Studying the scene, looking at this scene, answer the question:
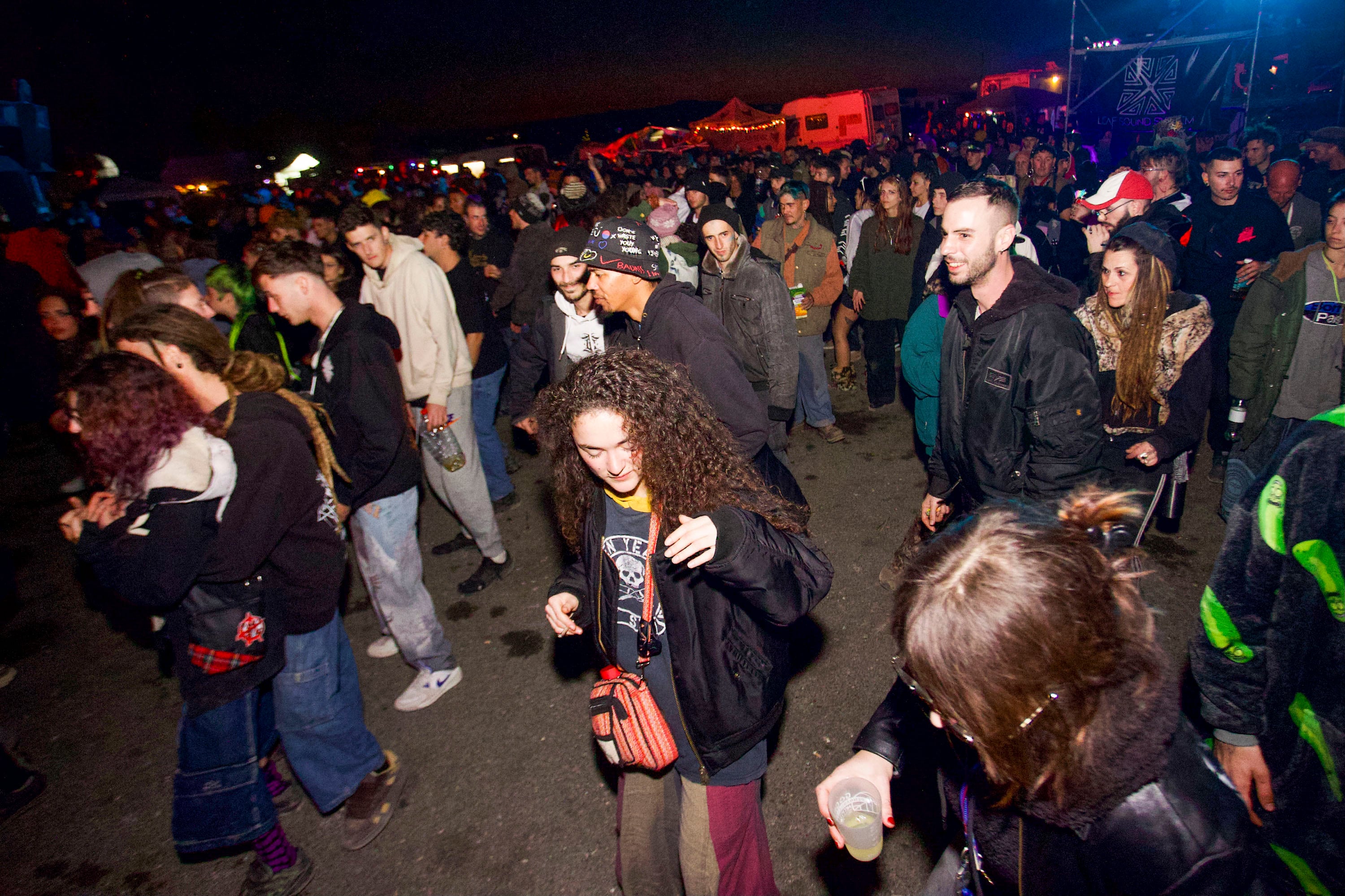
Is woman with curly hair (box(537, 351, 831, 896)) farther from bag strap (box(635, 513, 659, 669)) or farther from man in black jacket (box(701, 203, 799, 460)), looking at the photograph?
man in black jacket (box(701, 203, 799, 460))

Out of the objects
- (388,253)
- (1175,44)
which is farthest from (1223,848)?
(1175,44)

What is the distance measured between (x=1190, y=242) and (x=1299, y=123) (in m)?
8.88

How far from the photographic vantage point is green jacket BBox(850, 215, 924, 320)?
6.48 m

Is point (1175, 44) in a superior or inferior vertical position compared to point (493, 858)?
superior

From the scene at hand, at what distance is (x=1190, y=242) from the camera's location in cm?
539

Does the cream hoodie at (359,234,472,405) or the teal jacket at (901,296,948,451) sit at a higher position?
the cream hoodie at (359,234,472,405)

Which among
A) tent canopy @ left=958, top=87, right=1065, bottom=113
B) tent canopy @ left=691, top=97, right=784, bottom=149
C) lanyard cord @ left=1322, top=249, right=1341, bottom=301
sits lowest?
lanyard cord @ left=1322, top=249, right=1341, bottom=301

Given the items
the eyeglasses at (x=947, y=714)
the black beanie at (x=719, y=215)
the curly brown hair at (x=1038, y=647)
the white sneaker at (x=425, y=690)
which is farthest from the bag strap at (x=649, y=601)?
the black beanie at (x=719, y=215)

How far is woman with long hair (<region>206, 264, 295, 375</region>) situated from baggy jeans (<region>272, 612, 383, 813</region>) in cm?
245

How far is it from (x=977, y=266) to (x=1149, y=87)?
40.1 feet

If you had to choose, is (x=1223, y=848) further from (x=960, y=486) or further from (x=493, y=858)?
(x=493, y=858)

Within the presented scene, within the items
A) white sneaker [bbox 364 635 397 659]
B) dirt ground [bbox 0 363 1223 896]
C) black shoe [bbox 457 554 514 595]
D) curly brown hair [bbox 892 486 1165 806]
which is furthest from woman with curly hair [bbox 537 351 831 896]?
black shoe [bbox 457 554 514 595]

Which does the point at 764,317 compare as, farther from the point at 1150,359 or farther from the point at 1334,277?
the point at 1334,277

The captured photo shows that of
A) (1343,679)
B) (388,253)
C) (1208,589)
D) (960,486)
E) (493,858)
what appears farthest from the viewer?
(388,253)
